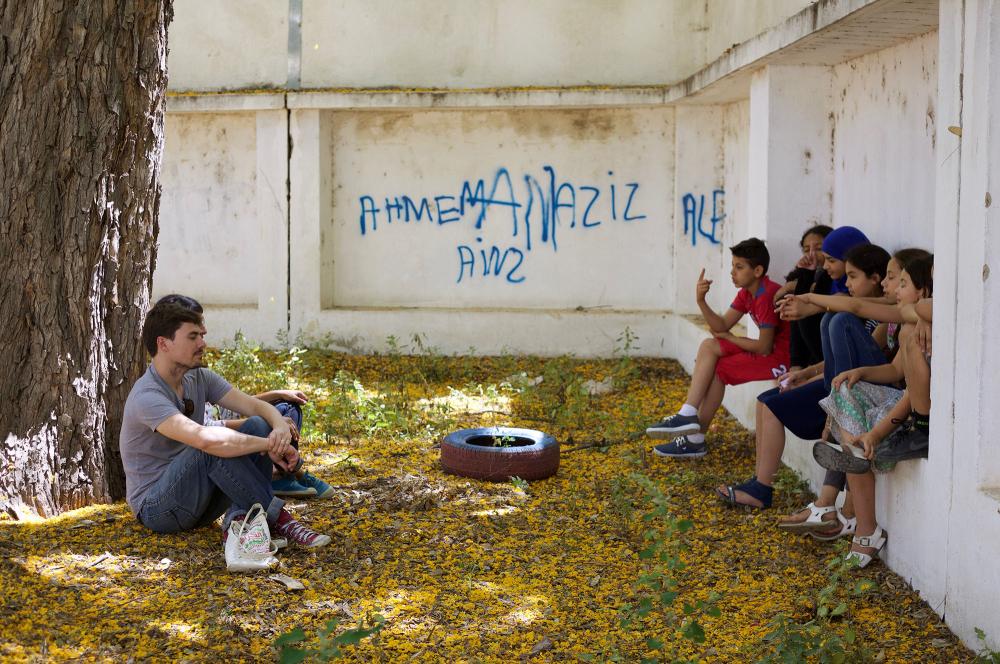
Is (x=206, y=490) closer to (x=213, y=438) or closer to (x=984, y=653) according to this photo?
(x=213, y=438)

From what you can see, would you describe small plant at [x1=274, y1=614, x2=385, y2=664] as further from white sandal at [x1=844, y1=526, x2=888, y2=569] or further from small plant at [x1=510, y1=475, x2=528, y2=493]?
small plant at [x1=510, y1=475, x2=528, y2=493]

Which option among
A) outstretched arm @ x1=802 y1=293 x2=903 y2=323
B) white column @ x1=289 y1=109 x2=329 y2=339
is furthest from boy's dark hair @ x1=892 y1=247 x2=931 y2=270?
white column @ x1=289 y1=109 x2=329 y2=339

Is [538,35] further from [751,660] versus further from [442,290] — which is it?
[751,660]

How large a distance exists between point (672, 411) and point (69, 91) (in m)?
5.17

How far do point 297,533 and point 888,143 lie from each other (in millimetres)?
3956

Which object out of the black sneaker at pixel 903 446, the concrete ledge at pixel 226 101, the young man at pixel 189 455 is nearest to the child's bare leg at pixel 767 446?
the black sneaker at pixel 903 446

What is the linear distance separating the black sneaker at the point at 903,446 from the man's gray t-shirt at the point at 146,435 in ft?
10.2

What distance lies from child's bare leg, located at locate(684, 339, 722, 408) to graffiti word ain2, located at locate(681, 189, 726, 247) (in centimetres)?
388

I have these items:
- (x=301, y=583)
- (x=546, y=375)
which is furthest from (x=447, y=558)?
(x=546, y=375)

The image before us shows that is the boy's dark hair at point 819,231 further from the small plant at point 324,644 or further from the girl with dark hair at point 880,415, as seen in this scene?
the small plant at point 324,644

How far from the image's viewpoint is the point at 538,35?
11102 mm

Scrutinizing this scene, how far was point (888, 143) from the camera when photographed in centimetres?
635

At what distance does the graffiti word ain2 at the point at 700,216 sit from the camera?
1089 cm

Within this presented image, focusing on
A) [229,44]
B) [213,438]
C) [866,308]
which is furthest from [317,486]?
[229,44]
